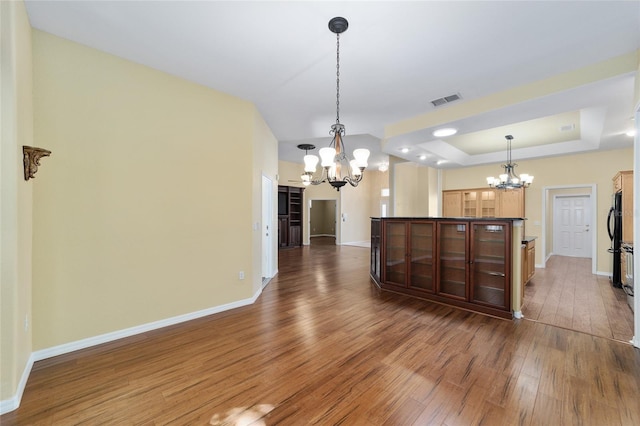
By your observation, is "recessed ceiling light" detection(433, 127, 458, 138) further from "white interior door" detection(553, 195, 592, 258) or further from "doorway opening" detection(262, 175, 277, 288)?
"white interior door" detection(553, 195, 592, 258)

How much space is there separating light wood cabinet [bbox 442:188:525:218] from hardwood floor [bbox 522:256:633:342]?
6.40 feet

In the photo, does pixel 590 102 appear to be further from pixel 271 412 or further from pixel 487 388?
pixel 271 412

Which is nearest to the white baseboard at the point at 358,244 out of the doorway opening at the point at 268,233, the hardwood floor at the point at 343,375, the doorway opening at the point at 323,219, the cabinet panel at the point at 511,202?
the doorway opening at the point at 323,219

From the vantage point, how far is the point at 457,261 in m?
3.95

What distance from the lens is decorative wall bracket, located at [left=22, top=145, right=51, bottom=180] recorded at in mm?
2061

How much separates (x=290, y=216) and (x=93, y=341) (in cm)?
766

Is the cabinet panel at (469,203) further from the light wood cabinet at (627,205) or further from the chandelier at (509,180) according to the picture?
the light wood cabinet at (627,205)

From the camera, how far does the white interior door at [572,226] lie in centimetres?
855

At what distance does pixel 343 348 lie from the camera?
2686mm

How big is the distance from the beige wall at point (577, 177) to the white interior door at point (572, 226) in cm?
314

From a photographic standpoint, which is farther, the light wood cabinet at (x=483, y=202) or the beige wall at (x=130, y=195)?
the light wood cabinet at (x=483, y=202)

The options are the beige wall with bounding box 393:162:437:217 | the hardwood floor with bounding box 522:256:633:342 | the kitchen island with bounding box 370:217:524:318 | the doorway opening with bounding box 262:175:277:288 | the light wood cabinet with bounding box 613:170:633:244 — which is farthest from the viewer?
the beige wall with bounding box 393:162:437:217

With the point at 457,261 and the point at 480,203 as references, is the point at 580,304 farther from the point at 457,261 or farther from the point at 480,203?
the point at 480,203

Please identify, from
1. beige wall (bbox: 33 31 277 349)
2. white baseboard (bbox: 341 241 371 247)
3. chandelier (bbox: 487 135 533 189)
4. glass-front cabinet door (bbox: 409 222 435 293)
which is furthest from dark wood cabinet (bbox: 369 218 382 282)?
white baseboard (bbox: 341 241 371 247)
